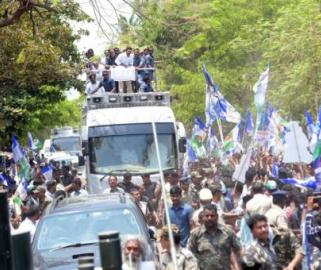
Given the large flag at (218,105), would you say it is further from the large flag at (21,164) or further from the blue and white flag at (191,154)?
the blue and white flag at (191,154)

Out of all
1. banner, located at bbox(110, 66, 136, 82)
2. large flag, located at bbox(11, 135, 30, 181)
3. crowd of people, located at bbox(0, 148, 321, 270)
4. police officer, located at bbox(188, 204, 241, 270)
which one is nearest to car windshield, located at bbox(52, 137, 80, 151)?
banner, located at bbox(110, 66, 136, 82)

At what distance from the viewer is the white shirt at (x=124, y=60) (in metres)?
23.5

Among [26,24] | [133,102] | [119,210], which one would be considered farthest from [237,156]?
[119,210]

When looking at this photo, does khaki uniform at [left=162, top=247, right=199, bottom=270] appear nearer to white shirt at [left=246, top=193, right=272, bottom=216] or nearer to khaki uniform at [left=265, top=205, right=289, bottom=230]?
khaki uniform at [left=265, top=205, right=289, bottom=230]

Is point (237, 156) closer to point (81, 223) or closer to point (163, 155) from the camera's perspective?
point (163, 155)

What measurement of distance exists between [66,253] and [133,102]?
11292 mm

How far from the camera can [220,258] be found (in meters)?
8.82

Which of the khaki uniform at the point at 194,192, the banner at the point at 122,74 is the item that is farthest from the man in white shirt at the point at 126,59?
the khaki uniform at the point at 194,192

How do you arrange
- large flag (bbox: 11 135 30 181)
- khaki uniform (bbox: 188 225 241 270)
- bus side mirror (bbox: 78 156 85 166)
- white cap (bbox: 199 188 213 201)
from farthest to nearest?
large flag (bbox: 11 135 30 181), bus side mirror (bbox: 78 156 85 166), white cap (bbox: 199 188 213 201), khaki uniform (bbox: 188 225 241 270)

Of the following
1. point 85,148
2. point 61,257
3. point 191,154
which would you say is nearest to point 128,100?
point 85,148

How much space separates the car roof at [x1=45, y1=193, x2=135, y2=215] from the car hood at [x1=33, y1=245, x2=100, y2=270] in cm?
68

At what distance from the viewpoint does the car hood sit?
890 centimetres

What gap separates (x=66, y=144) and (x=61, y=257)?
37.6 metres

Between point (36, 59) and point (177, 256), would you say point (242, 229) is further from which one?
point (36, 59)
